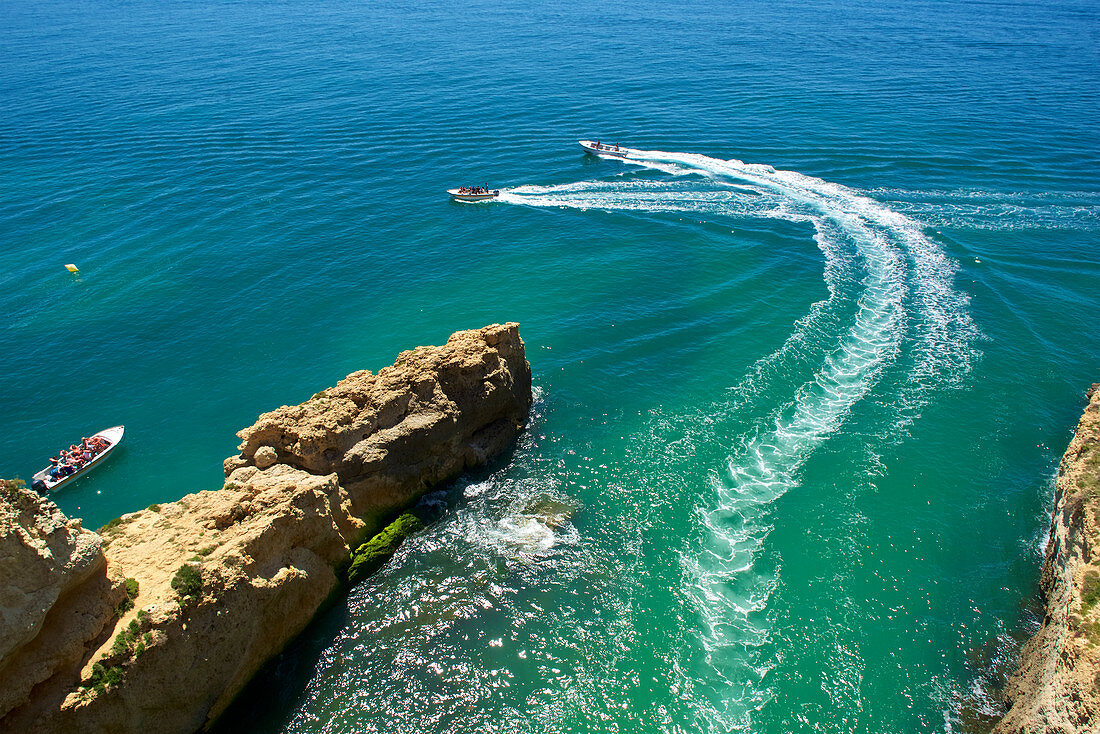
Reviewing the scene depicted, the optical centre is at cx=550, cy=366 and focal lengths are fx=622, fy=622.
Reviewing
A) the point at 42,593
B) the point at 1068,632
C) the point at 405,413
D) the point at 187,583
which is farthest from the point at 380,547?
the point at 1068,632

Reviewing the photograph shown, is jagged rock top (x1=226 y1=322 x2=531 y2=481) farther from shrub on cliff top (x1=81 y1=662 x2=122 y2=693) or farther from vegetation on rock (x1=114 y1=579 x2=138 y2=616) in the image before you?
shrub on cliff top (x1=81 y1=662 x2=122 y2=693)

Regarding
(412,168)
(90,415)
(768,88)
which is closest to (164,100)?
(412,168)

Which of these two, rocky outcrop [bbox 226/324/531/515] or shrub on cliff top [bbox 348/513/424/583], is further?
rocky outcrop [bbox 226/324/531/515]

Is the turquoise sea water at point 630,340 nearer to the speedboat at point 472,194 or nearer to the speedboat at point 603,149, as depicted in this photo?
the speedboat at point 472,194

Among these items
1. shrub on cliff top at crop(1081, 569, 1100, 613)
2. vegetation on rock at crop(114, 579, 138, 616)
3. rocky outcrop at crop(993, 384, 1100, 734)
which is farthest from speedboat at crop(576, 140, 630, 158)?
vegetation on rock at crop(114, 579, 138, 616)

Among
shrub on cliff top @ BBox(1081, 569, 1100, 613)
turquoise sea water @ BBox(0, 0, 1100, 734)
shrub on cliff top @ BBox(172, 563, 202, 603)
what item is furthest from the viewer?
turquoise sea water @ BBox(0, 0, 1100, 734)

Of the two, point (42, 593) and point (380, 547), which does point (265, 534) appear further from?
point (42, 593)

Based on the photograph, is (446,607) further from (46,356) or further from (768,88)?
(768,88)
